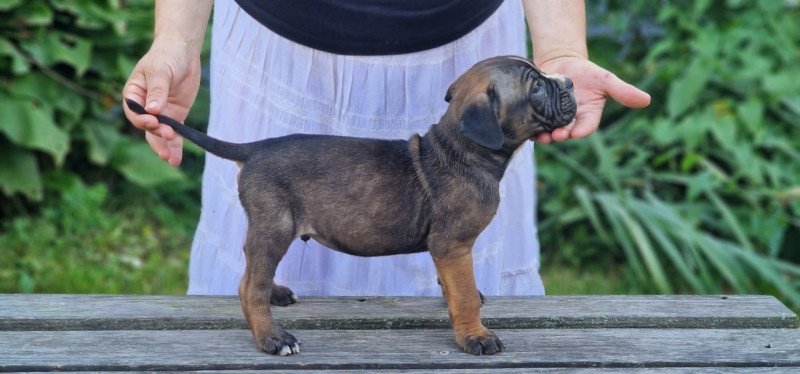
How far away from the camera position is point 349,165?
2.25 metres

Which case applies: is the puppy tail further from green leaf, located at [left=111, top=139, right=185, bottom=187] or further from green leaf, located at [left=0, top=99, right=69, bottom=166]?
green leaf, located at [left=111, top=139, right=185, bottom=187]

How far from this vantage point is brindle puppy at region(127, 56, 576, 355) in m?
2.20

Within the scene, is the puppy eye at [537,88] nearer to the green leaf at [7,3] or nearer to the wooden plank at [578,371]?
the wooden plank at [578,371]

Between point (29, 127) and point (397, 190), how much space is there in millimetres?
3016

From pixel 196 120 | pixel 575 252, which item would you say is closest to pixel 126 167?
pixel 196 120

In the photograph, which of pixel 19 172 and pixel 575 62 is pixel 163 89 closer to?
pixel 575 62

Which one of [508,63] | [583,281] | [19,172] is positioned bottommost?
[583,281]

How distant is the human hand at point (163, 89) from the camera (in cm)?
232

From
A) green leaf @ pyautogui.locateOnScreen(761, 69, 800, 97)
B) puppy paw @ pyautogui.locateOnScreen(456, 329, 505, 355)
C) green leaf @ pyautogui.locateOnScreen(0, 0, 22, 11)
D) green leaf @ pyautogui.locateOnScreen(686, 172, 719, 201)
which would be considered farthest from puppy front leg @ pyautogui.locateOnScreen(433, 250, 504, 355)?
green leaf @ pyautogui.locateOnScreen(761, 69, 800, 97)

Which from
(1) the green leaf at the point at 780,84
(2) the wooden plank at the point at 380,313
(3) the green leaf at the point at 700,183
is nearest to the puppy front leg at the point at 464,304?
(2) the wooden plank at the point at 380,313

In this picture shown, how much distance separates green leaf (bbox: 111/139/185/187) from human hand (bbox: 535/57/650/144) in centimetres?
303

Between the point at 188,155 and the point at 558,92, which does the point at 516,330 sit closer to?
the point at 558,92

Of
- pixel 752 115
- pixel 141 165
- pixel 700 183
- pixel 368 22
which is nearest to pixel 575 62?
pixel 368 22

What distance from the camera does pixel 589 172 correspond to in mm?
5383
